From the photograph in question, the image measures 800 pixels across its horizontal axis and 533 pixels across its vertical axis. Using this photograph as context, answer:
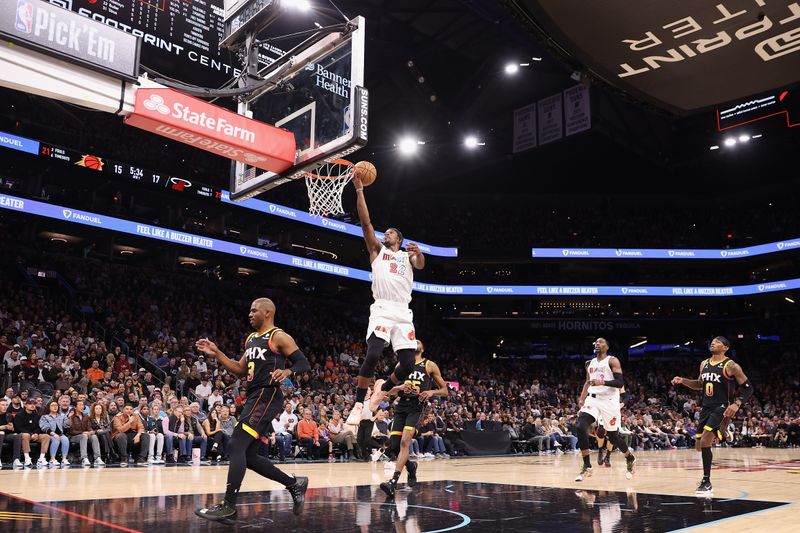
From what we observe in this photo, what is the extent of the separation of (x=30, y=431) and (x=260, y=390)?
31.2 feet

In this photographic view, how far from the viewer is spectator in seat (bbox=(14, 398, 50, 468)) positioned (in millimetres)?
12561

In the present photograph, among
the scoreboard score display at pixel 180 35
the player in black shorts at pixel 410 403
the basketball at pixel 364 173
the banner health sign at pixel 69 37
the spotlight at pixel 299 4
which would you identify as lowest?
the player in black shorts at pixel 410 403

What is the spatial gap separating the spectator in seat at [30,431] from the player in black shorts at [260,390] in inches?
346

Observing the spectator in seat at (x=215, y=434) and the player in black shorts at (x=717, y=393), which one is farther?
the spectator in seat at (x=215, y=434)

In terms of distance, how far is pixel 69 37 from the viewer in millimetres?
7496

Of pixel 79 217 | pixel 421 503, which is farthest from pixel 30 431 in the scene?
Result: pixel 79 217

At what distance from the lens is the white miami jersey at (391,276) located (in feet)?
23.7

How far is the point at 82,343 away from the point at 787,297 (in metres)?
35.9

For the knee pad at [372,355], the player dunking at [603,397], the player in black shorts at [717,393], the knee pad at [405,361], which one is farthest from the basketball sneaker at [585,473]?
the knee pad at [372,355]

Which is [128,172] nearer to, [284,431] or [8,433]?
[284,431]

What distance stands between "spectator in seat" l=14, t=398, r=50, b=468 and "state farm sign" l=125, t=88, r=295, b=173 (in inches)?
280

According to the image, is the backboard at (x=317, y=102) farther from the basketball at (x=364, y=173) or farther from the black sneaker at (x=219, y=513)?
the black sneaker at (x=219, y=513)

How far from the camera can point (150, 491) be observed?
8.14 m

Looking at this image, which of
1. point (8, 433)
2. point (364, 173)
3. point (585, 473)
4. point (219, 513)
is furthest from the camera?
point (8, 433)
